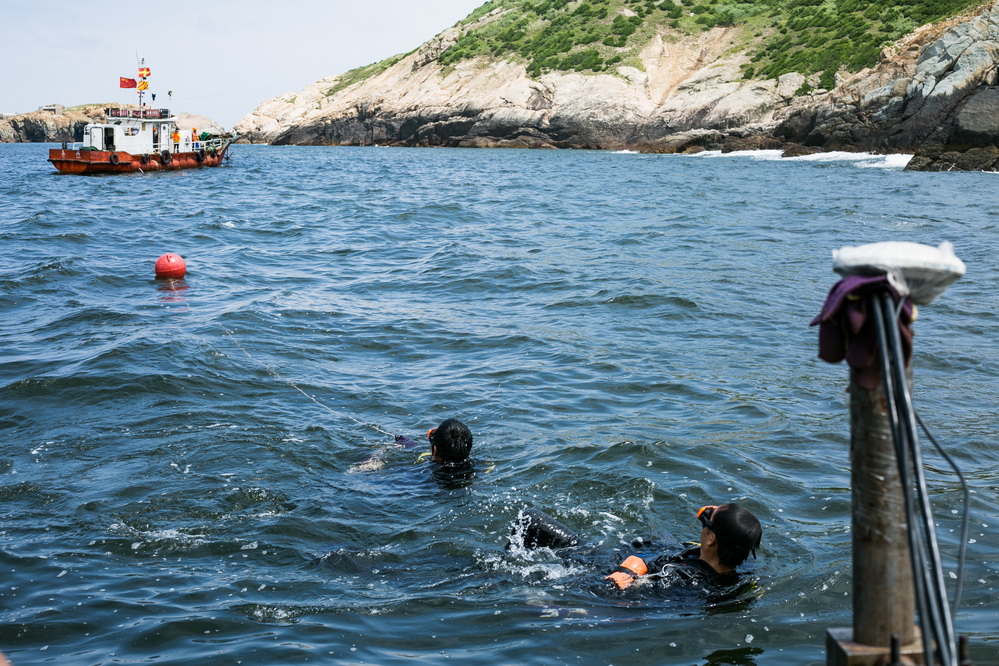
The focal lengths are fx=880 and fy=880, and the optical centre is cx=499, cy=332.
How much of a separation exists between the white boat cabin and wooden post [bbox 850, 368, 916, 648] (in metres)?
47.7

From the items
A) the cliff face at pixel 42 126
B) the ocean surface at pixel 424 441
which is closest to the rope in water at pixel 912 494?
the ocean surface at pixel 424 441

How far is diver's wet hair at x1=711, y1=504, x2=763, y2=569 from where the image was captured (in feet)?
17.0

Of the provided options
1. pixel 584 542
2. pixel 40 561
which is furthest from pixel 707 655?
pixel 40 561

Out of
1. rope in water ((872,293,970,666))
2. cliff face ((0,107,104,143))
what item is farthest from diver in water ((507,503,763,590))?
cliff face ((0,107,104,143))

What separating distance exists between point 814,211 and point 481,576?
20.6 metres

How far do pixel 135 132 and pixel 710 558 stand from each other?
47.5 meters

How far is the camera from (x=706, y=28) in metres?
82.2

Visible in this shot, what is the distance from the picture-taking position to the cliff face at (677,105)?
40.5 meters

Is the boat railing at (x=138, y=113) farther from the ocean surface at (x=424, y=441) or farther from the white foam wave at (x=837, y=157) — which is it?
the white foam wave at (x=837, y=157)

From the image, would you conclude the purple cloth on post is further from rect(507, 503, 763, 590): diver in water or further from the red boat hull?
the red boat hull

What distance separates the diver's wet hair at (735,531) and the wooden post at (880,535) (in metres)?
2.38

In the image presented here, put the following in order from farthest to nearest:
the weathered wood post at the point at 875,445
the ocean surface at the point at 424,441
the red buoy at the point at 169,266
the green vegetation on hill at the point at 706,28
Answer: the green vegetation on hill at the point at 706,28
the red buoy at the point at 169,266
the ocean surface at the point at 424,441
the weathered wood post at the point at 875,445

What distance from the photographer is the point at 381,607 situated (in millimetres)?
5270

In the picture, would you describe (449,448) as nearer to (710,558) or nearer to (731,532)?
(710,558)
